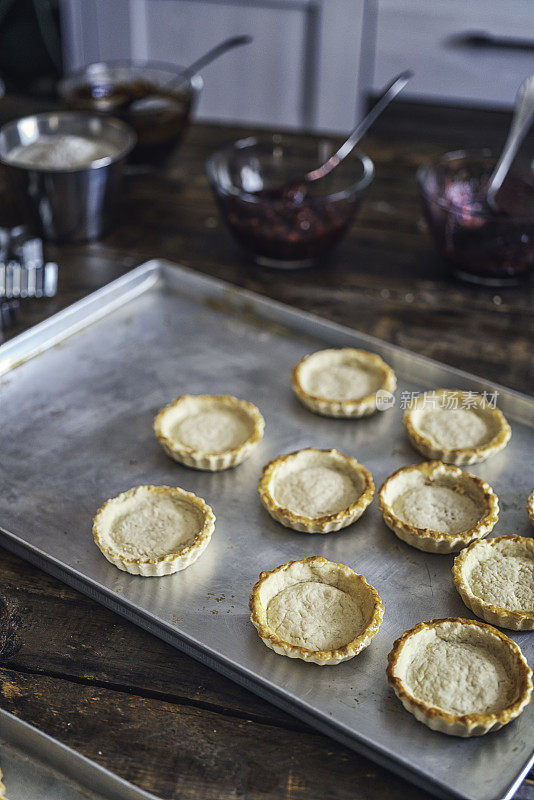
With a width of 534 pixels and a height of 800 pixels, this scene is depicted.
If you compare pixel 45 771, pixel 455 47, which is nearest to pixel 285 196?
pixel 45 771

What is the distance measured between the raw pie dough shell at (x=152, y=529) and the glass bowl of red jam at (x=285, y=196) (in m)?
0.93

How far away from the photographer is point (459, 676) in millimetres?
1332

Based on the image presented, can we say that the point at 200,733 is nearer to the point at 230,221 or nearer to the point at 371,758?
the point at 371,758

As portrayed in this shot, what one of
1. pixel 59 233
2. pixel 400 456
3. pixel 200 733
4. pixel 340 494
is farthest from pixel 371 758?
pixel 59 233

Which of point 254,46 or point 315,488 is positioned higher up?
point 254,46

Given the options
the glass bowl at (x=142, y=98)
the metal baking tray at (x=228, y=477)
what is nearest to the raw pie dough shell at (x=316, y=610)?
the metal baking tray at (x=228, y=477)

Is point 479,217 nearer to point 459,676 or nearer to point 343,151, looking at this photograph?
point 343,151

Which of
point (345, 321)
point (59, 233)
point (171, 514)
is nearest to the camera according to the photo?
point (171, 514)

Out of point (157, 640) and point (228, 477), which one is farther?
point (228, 477)

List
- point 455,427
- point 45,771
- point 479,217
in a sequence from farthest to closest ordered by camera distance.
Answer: point 479,217 → point 455,427 → point 45,771

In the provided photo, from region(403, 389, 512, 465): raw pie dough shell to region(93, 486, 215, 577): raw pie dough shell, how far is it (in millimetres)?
516

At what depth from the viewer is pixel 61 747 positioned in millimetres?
1195

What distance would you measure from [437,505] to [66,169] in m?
1.42

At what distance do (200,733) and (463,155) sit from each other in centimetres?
187
